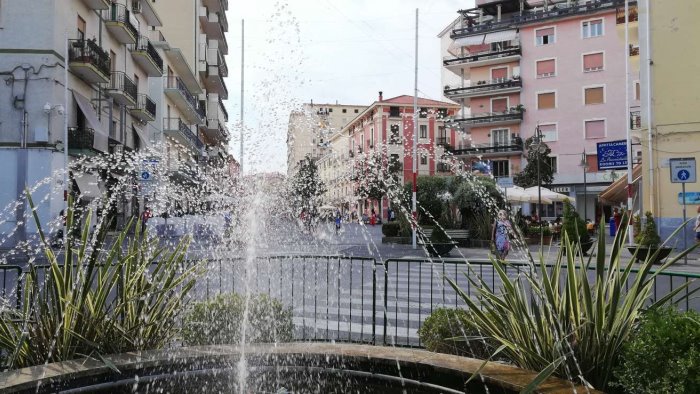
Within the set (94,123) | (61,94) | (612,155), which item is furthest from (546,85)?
(61,94)

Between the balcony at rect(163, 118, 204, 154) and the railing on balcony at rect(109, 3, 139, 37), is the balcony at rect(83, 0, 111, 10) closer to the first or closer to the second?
the railing on balcony at rect(109, 3, 139, 37)

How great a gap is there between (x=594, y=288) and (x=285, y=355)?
2266 mm

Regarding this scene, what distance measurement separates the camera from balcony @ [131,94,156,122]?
1158 inches

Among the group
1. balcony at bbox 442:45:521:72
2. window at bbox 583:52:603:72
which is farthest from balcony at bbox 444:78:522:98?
window at bbox 583:52:603:72

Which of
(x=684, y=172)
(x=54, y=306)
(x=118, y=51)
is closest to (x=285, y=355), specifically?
(x=54, y=306)

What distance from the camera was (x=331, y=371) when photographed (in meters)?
4.36

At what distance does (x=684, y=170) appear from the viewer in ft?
46.1

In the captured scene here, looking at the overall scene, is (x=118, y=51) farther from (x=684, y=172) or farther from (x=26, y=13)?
(x=684, y=172)

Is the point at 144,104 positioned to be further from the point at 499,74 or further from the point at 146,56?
the point at 499,74

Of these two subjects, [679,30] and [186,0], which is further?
[186,0]

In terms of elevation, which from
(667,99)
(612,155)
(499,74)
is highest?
(499,74)

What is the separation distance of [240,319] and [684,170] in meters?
12.7

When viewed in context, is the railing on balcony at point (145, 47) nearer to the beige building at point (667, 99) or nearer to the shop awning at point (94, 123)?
the shop awning at point (94, 123)

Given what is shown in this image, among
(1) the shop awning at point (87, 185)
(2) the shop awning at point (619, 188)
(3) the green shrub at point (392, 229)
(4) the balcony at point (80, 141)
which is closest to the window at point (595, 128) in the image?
(2) the shop awning at point (619, 188)
